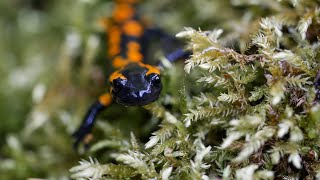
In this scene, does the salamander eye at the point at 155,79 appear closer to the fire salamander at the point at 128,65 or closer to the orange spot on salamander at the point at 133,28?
the fire salamander at the point at 128,65

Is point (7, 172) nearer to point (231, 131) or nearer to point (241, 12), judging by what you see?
point (231, 131)

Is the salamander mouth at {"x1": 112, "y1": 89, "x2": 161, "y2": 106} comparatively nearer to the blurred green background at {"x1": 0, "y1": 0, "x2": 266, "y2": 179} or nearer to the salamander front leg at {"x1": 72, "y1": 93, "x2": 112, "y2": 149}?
the blurred green background at {"x1": 0, "y1": 0, "x2": 266, "y2": 179}

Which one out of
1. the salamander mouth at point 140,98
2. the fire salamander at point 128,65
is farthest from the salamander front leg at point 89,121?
the salamander mouth at point 140,98

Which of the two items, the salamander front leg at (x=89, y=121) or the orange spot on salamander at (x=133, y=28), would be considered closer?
the salamander front leg at (x=89, y=121)

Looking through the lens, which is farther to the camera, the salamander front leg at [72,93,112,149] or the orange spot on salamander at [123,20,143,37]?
the orange spot on salamander at [123,20,143,37]

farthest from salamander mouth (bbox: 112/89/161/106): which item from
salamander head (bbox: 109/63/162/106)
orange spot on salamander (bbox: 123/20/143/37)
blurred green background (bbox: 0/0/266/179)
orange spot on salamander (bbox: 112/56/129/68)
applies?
orange spot on salamander (bbox: 123/20/143/37)

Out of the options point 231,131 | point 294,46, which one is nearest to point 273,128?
point 231,131

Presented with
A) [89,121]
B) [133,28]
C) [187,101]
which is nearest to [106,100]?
[89,121]
